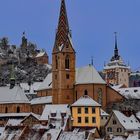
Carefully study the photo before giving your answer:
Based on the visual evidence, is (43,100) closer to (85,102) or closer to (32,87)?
(85,102)

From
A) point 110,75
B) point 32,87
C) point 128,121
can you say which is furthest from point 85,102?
point 110,75

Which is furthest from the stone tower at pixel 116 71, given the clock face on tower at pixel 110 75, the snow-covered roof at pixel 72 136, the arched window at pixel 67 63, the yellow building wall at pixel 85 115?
the snow-covered roof at pixel 72 136

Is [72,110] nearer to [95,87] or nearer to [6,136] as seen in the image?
[95,87]

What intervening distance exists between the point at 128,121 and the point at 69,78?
64.1 ft

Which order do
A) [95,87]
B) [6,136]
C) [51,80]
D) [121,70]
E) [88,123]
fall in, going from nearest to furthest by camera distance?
[6,136] < [88,123] < [95,87] < [51,80] < [121,70]

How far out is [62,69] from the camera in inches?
4321

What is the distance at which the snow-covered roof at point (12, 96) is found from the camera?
11175cm

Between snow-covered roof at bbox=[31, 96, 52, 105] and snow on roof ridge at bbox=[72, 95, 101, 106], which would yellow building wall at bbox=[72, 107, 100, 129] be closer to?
snow on roof ridge at bbox=[72, 95, 101, 106]

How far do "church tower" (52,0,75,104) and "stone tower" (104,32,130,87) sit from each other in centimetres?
6328

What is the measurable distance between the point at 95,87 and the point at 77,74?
5.65 metres

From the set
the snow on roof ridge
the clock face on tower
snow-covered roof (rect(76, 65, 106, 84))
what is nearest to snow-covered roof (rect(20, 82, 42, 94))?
snow-covered roof (rect(76, 65, 106, 84))

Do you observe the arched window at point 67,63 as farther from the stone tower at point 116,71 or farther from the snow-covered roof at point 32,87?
the stone tower at point 116,71

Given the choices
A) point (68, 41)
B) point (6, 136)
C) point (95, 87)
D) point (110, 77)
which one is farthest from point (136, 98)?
point (110, 77)

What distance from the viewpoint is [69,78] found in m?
109
